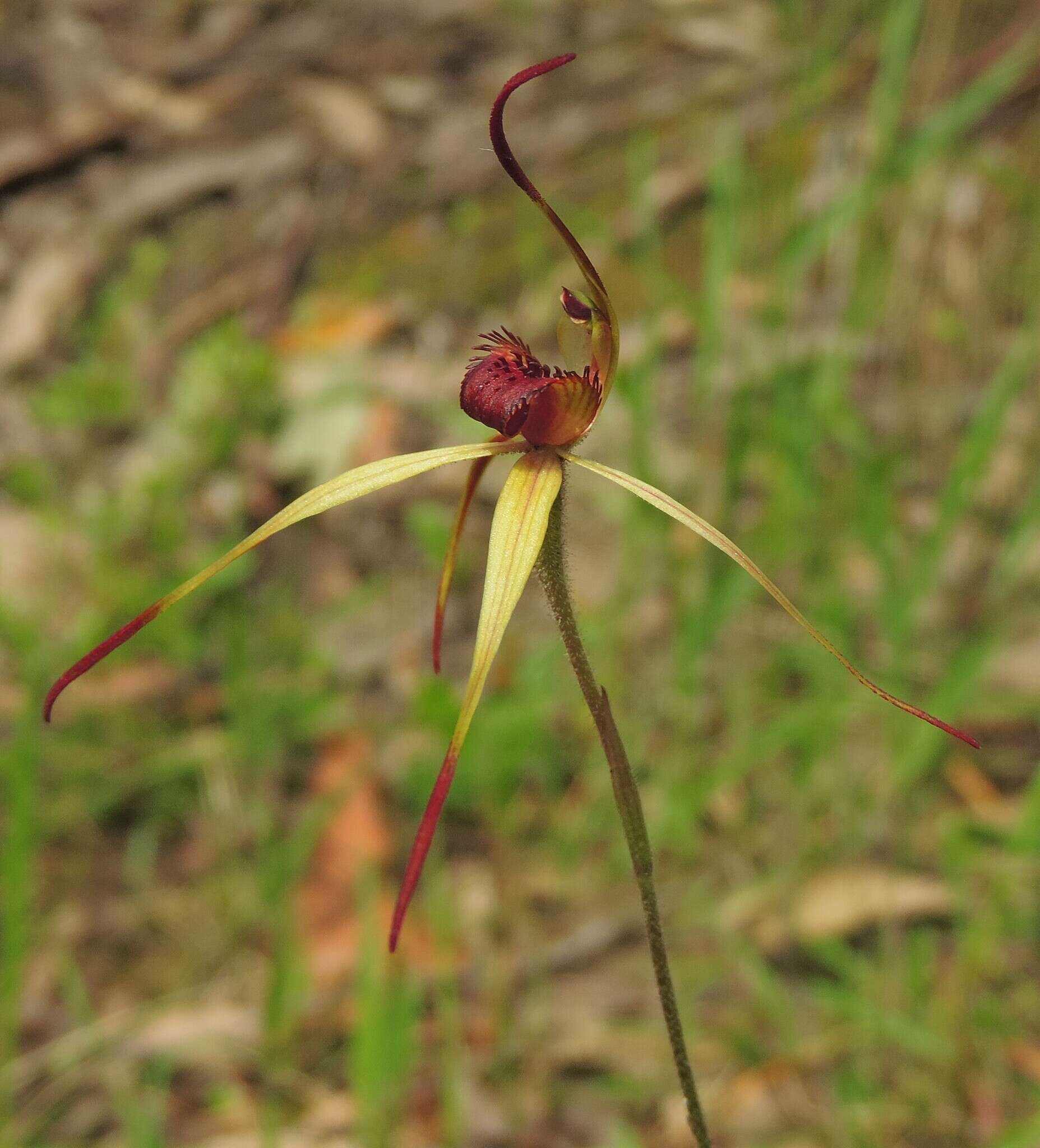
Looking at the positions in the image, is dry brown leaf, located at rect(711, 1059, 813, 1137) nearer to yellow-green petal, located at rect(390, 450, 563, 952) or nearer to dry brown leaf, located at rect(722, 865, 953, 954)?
dry brown leaf, located at rect(722, 865, 953, 954)

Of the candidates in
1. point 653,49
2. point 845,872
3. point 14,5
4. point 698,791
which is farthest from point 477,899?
point 14,5

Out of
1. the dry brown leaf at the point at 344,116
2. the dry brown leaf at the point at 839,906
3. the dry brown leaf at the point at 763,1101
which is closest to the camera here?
the dry brown leaf at the point at 763,1101

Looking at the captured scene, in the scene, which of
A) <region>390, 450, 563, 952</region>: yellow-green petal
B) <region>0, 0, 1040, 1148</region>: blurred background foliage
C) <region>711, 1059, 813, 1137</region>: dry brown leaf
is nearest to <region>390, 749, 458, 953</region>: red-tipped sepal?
<region>390, 450, 563, 952</region>: yellow-green petal

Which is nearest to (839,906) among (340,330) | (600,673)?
(600,673)

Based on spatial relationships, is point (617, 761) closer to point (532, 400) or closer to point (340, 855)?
point (532, 400)

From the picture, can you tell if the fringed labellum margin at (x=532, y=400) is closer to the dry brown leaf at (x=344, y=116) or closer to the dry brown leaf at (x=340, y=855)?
the dry brown leaf at (x=340, y=855)

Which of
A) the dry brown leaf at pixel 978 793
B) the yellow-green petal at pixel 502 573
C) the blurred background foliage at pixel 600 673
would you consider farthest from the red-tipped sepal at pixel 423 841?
the dry brown leaf at pixel 978 793
